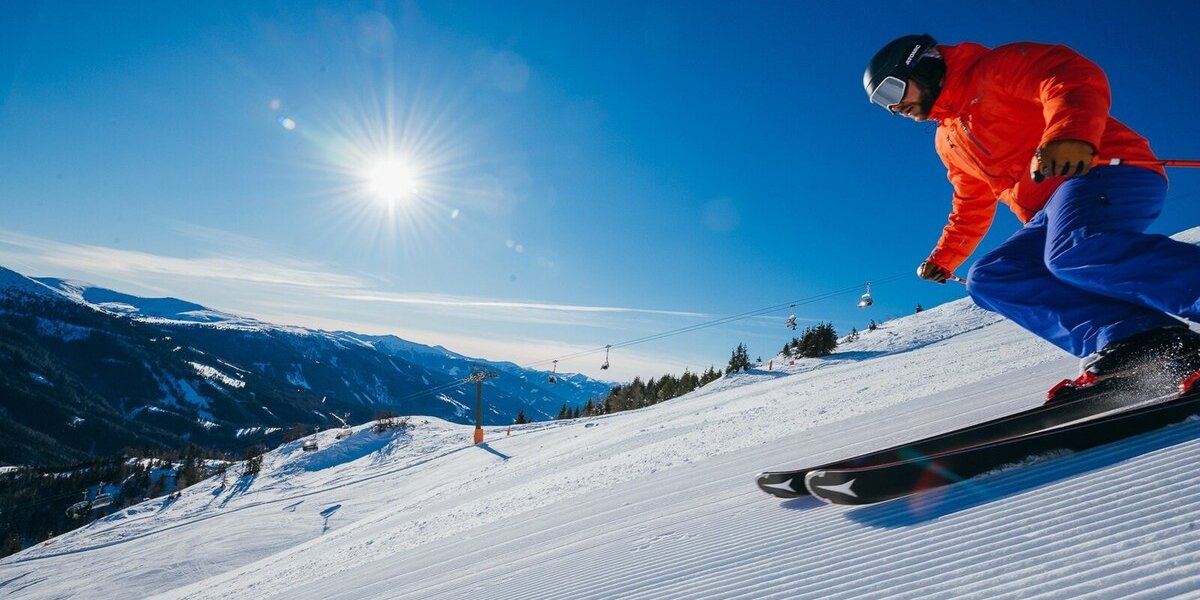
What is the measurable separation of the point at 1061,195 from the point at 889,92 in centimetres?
95

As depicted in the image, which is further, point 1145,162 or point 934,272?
point 934,272

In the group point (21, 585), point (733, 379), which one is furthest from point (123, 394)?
point (733, 379)

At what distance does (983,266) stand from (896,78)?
0.98 m

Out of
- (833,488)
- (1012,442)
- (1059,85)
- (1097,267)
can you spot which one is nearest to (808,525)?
(833,488)

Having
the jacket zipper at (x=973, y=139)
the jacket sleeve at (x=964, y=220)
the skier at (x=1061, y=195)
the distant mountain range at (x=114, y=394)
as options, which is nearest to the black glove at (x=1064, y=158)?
the skier at (x=1061, y=195)

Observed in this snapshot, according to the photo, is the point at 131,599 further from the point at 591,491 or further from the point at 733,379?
the point at 733,379

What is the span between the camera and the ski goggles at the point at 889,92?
2645mm

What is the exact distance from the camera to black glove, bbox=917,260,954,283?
3.32 meters

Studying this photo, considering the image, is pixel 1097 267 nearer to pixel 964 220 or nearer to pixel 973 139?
pixel 973 139

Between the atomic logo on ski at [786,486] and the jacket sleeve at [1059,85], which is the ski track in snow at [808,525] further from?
the jacket sleeve at [1059,85]

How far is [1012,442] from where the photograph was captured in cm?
157

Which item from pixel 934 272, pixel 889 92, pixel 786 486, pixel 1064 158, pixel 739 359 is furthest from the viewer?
pixel 739 359

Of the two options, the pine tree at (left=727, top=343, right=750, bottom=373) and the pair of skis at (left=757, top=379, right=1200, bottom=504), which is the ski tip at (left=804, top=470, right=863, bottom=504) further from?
the pine tree at (left=727, top=343, right=750, bottom=373)

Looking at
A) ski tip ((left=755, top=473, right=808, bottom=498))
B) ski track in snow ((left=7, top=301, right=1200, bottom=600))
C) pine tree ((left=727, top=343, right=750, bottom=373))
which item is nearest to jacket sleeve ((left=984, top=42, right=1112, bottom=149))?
ski track in snow ((left=7, top=301, right=1200, bottom=600))
